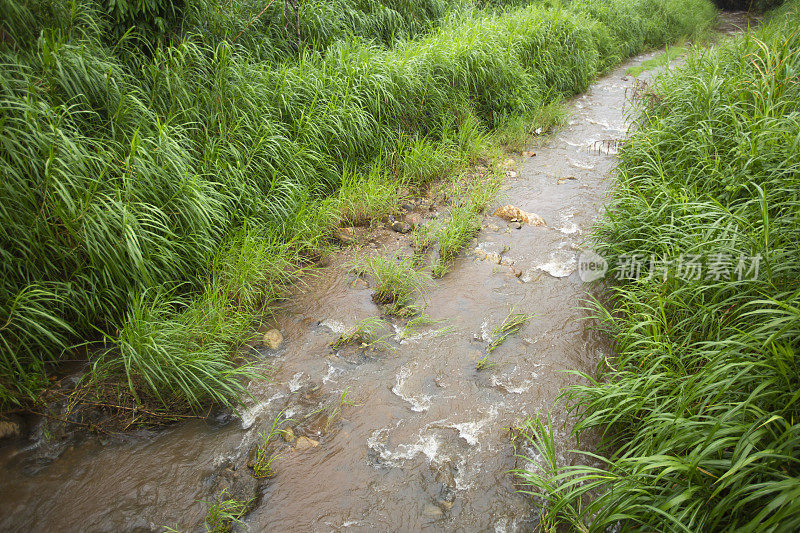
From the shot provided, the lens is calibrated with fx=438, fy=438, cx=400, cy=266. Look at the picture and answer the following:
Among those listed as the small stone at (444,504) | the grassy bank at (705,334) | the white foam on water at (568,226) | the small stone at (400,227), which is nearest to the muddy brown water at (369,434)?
the small stone at (444,504)

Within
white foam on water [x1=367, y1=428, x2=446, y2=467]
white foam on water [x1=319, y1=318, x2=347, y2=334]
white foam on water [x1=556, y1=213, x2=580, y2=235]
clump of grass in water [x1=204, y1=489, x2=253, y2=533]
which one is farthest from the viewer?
white foam on water [x1=556, y1=213, x2=580, y2=235]

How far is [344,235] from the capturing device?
4.68 m

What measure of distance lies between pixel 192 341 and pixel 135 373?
38cm

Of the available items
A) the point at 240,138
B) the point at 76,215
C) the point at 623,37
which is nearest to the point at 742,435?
the point at 76,215

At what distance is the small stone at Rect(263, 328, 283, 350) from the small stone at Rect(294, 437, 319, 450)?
90 cm

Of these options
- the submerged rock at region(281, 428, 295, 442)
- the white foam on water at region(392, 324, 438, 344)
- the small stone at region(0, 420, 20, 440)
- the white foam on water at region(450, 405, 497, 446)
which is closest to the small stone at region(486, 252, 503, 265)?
the white foam on water at region(392, 324, 438, 344)

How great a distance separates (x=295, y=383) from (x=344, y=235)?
193cm

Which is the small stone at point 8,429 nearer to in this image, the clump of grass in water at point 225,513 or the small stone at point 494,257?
the clump of grass in water at point 225,513

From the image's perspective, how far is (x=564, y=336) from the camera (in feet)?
11.4

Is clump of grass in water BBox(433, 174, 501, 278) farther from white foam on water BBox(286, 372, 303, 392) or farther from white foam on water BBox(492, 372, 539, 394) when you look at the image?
white foam on water BBox(286, 372, 303, 392)

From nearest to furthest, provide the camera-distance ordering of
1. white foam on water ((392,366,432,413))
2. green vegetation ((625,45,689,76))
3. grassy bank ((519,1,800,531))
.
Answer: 1. grassy bank ((519,1,800,531))
2. white foam on water ((392,366,432,413))
3. green vegetation ((625,45,689,76))

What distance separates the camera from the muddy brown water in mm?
2379

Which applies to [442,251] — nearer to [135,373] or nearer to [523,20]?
[135,373]

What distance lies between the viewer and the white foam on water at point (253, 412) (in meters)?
2.88
